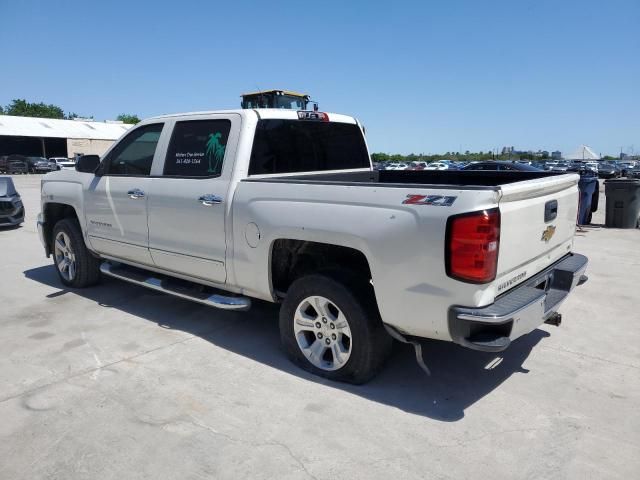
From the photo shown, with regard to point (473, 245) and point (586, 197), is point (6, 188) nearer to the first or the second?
point (473, 245)

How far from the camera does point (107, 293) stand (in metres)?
5.93

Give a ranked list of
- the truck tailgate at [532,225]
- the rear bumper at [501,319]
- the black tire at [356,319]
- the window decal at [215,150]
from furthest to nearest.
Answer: the window decal at [215,150]
the black tire at [356,319]
the truck tailgate at [532,225]
the rear bumper at [501,319]

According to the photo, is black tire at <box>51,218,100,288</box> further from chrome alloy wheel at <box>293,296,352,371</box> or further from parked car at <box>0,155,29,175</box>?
parked car at <box>0,155,29,175</box>

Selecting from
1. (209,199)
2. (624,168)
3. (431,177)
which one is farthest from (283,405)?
(624,168)

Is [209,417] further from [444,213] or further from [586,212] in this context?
[586,212]

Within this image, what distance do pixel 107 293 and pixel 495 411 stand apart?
465cm

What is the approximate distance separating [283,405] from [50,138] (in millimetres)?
55362

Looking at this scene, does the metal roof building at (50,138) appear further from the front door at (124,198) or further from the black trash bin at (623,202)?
the front door at (124,198)

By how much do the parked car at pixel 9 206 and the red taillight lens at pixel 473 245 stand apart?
1127 cm

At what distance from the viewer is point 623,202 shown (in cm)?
1102

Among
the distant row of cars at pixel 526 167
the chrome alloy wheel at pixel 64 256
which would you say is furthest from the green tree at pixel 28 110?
the chrome alloy wheel at pixel 64 256

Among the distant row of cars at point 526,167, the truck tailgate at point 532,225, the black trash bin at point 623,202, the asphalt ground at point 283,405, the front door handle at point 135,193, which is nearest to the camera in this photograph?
the asphalt ground at point 283,405

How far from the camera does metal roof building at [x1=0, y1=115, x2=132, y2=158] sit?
47312 mm

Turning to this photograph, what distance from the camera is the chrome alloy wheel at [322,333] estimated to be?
358 centimetres
